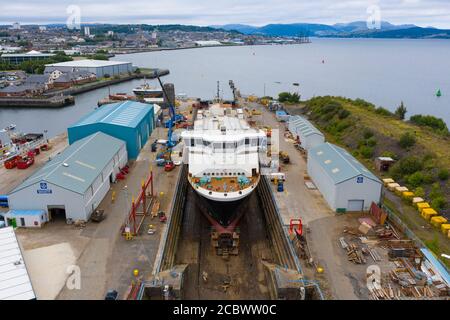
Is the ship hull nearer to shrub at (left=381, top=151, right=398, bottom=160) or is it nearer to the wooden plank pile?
the wooden plank pile

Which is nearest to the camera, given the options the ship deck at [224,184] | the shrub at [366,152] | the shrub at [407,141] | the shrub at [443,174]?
the ship deck at [224,184]

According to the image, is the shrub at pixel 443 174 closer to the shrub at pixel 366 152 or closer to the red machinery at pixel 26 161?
the shrub at pixel 366 152

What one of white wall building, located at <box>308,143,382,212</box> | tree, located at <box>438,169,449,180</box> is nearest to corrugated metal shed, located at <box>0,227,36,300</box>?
white wall building, located at <box>308,143,382,212</box>

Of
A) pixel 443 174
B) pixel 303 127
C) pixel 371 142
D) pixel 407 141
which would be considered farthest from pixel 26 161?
pixel 407 141

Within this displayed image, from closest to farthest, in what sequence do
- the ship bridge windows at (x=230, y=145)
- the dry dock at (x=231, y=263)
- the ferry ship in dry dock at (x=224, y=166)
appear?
the dry dock at (x=231, y=263)
the ferry ship in dry dock at (x=224, y=166)
the ship bridge windows at (x=230, y=145)

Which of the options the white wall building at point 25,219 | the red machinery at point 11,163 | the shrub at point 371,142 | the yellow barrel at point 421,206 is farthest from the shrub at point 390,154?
the red machinery at point 11,163

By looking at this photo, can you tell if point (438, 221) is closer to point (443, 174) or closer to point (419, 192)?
point (419, 192)
